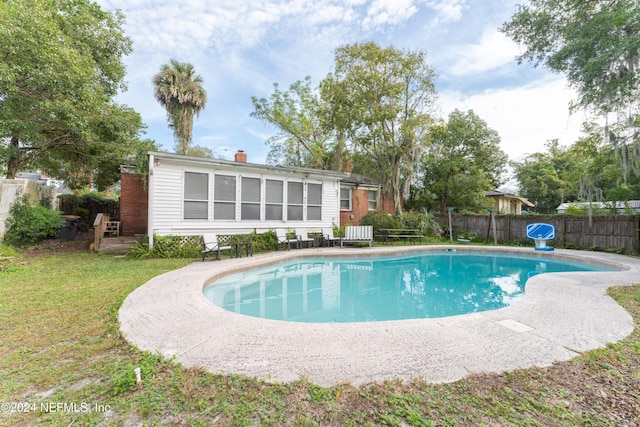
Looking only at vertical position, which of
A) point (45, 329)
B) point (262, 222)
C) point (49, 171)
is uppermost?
point (49, 171)

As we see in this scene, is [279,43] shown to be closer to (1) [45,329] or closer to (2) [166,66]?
(2) [166,66]

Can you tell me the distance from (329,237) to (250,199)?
12.3 ft

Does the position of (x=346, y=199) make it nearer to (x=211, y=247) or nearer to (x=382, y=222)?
(x=382, y=222)

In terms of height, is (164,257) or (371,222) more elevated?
(371,222)

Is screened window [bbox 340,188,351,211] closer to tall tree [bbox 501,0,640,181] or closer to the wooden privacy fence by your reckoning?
the wooden privacy fence

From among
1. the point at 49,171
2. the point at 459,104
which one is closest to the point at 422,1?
the point at 459,104

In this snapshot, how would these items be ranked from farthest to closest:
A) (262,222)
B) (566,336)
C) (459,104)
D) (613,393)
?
(459,104) < (262,222) < (566,336) < (613,393)

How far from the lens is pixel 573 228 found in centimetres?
1212

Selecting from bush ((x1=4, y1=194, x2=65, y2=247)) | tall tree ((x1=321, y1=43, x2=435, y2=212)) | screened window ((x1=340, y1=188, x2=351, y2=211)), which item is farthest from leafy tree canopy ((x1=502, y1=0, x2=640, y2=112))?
bush ((x1=4, y1=194, x2=65, y2=247))

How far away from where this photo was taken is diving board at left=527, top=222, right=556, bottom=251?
1149 cm

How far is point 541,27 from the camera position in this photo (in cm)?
882

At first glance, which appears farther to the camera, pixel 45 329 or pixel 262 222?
pixel 262 222

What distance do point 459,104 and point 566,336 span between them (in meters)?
19.1

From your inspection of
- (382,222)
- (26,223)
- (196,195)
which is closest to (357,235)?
(382,222)
